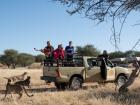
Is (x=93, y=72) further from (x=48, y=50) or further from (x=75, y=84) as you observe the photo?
(x=48, y=50)

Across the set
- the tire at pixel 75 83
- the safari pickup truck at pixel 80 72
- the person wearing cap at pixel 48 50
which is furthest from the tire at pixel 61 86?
the person wearing cap at pixel 48 50

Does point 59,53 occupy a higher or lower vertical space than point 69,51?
lower

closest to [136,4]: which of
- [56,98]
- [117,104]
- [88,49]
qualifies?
[117,104]

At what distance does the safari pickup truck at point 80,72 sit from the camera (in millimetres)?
23094

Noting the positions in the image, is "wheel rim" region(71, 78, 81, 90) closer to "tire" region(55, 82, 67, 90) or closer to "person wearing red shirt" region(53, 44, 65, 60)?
"tire" region(55, 82, 67, 90)

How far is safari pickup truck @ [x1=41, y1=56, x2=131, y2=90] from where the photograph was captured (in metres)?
23.1

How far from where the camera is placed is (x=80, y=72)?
23.4 meters

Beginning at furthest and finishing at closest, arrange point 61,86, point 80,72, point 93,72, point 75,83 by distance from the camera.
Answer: point 93,72, point 61,86, point 80,72, point 75,83

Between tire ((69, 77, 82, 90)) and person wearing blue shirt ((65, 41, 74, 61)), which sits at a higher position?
person wearing blue shirt ((65, 41, 74, 61))

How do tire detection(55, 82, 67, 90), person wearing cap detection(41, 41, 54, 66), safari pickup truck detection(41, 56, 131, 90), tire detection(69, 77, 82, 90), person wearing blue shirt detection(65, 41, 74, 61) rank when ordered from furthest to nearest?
1. person wearing cap detection(41, 41, 54, 66)
2. person wearing blue shirt detection(65, 41, 74, 61)
3. tire detection(55, 82, 67, 90)
4. tire detection(69, 77, 82, 90)
5. safari pickup truck detection(41, 56, 131, 90)

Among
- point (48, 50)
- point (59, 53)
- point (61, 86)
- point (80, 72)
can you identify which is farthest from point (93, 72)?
point (48, 50)

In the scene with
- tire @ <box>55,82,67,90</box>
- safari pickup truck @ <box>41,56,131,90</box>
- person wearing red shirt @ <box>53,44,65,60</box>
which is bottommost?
tire @ <box>55,82,67,90</box>

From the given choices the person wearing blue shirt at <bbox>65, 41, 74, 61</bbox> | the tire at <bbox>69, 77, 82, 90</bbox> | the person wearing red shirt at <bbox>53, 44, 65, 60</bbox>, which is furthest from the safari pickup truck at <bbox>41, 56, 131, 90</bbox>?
the person wearing red shirt at <bbox>53, 44, 65, 60</bbox>

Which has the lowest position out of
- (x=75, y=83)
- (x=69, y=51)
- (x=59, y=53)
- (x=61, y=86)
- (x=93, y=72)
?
(x=61, y=86)
